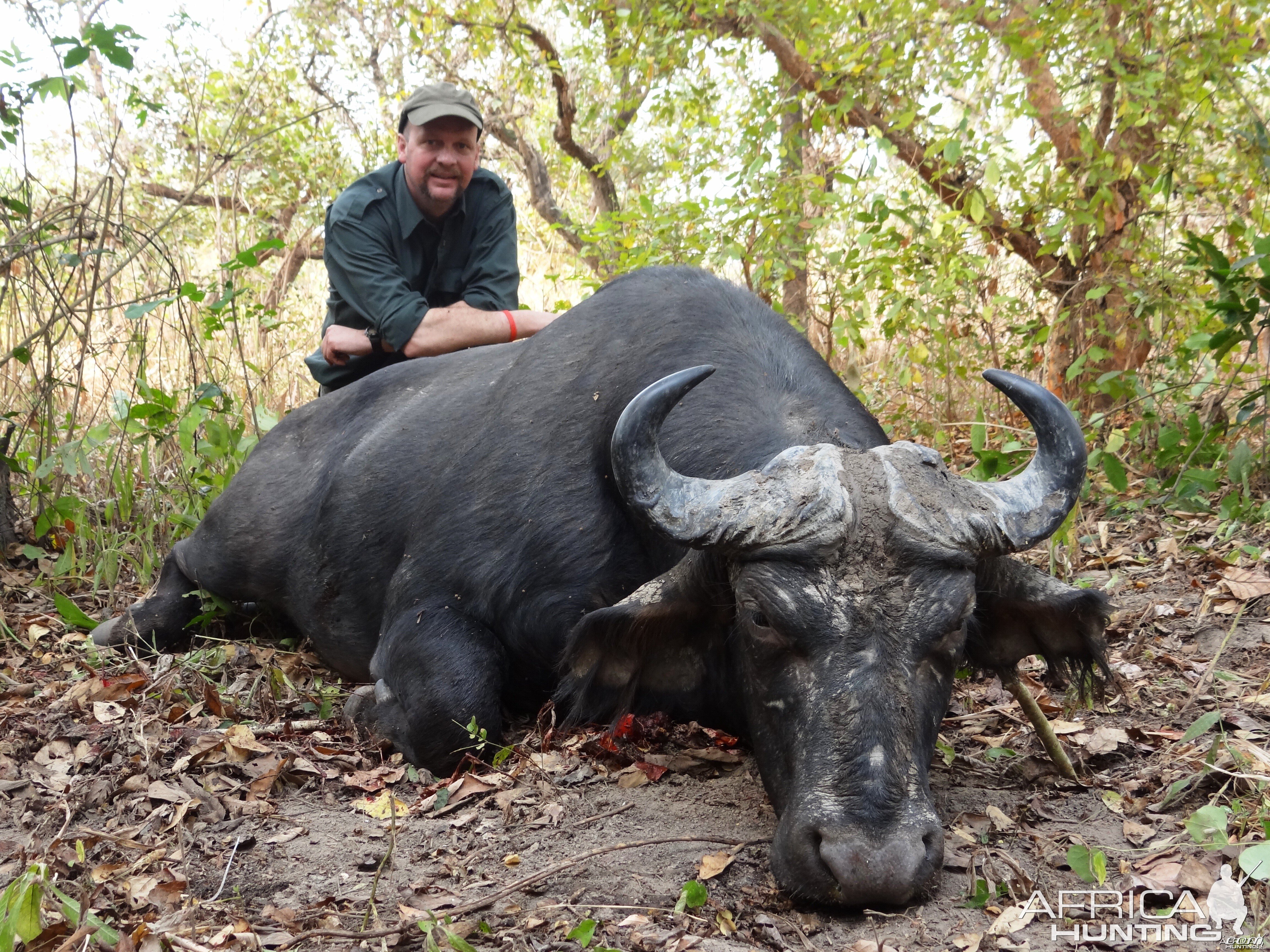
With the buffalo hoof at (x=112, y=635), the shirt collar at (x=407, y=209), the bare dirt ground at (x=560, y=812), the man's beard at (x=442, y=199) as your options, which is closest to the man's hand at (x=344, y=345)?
the shirt collar at (x=407, y=209)

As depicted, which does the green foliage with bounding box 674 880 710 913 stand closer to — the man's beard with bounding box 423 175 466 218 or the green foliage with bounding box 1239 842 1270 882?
the green foliage with bounding box 1239 842 1270 882

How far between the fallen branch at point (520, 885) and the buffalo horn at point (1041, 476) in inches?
43.5

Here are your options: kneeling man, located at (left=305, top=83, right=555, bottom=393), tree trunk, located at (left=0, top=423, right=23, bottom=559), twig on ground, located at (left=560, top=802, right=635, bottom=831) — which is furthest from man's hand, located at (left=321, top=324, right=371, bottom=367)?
twig on ground, located at (left=560, top=802, right=635, bottom=831)

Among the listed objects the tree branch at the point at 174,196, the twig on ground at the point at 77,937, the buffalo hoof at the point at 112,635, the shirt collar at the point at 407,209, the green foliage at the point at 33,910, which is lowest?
the twig on ground at the point at 77,937

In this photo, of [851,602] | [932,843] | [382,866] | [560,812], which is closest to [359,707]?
[560,812]

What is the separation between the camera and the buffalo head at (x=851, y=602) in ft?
8.33

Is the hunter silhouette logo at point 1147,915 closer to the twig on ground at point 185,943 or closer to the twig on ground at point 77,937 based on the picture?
the twig on ground at point 185,943

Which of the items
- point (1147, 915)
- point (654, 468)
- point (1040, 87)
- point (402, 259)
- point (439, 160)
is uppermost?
point (1040, 87)

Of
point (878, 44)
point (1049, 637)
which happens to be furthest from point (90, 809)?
point (878, 44)

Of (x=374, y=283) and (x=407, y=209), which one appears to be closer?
(x=374, y=283)

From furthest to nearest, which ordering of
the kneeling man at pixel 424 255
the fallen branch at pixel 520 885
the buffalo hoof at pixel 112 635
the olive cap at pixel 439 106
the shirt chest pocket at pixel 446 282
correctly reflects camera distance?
the shirt chest pocket at pixel 446 282 < the olive cap at pixel 439 106 < the kneeling man at pixel 424 255 < the buffalo hoof at pixel 112 635 < the fallen branch at pixel 520 885

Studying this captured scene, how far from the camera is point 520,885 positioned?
2.61 meters

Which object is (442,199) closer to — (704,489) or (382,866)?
(704,489)

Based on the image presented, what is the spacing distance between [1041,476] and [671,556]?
4.02 ft
